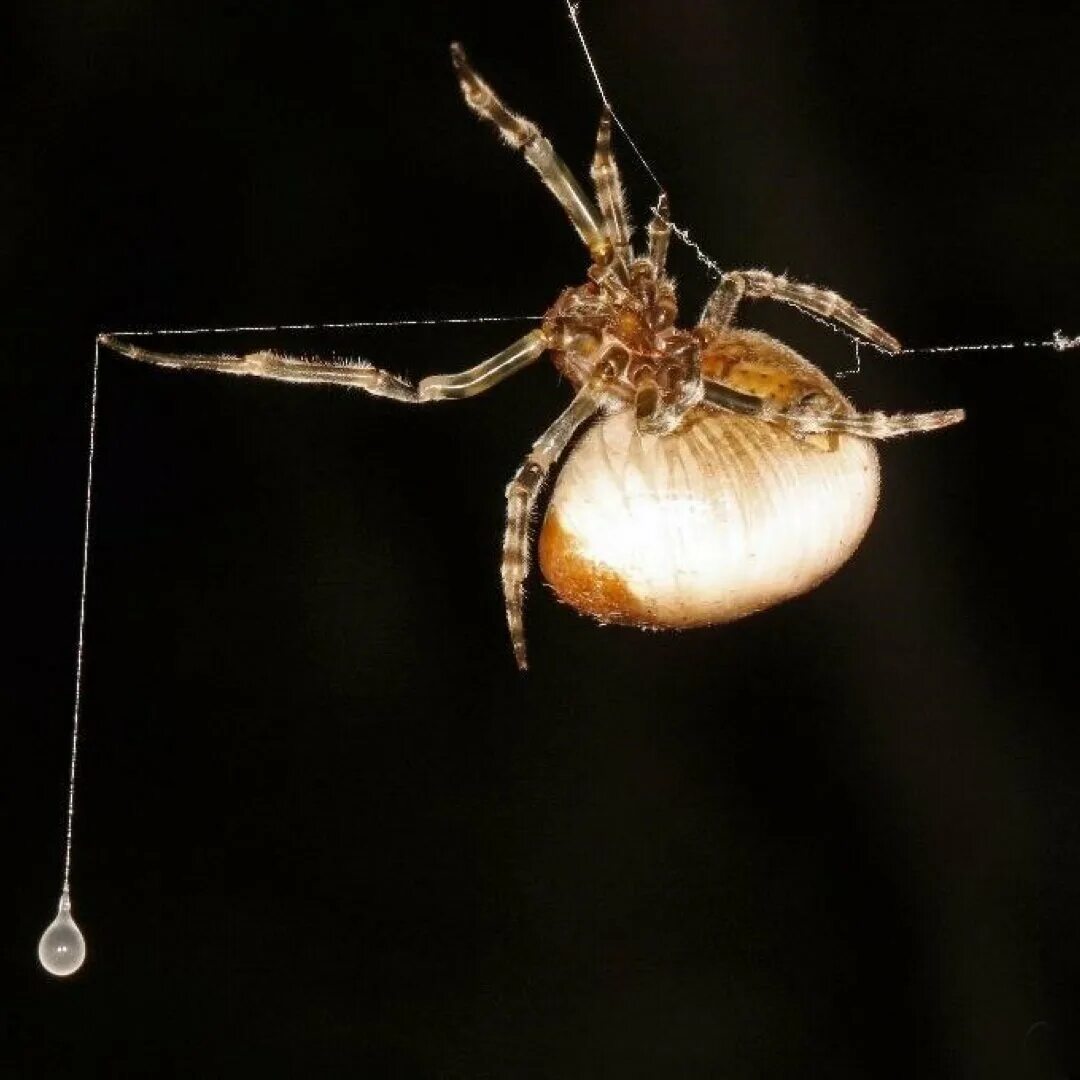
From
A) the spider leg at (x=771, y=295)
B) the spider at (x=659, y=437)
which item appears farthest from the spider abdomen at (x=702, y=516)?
the spider leg at (x=771, y=295)

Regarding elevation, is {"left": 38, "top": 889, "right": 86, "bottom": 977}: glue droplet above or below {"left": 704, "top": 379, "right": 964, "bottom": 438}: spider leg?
below

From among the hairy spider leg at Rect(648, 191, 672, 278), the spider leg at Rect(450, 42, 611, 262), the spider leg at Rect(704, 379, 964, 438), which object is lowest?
the spider leg at Rect(704, 379, 964, 438)

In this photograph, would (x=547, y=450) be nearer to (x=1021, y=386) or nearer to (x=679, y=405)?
(x=679, y=405)

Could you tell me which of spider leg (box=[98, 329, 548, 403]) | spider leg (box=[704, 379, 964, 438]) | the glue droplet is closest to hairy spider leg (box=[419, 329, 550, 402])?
spider leg (box=[98, 329, 548, 403])

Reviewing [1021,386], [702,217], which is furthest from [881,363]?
[702,217]

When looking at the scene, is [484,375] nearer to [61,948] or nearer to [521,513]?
[521,513]

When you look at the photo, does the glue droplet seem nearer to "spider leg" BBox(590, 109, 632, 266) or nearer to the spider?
the spider

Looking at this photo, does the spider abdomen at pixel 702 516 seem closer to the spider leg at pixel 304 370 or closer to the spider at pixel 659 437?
the spider at pixel 659 437
